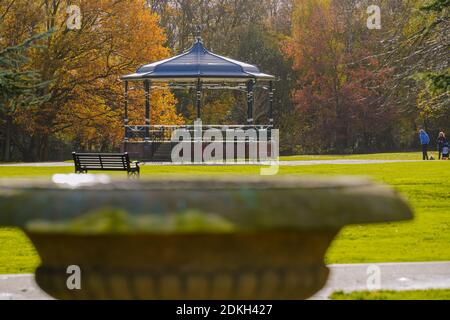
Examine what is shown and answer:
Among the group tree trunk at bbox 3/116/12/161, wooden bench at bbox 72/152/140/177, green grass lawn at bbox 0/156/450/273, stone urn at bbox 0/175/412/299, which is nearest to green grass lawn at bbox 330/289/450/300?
green grass lawn at bbox 0/156/450/273

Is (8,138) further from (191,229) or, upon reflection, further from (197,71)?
(191,229)

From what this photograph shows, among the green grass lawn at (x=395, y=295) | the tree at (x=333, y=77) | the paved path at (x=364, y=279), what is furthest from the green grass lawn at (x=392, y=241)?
the tree at (x=333, y=77)

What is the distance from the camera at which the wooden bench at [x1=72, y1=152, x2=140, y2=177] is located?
818 inches

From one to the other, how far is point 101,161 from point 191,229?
18.7m

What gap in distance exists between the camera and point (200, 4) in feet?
176

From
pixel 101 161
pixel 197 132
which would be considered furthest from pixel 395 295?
pixel 197 132

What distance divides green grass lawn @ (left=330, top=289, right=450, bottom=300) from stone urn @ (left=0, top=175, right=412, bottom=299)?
3918 mm

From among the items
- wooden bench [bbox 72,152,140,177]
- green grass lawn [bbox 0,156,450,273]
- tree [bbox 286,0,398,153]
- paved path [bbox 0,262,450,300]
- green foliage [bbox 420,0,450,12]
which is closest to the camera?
paved path [bbox 0,262,450,300]

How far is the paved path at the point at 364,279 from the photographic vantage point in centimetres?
723

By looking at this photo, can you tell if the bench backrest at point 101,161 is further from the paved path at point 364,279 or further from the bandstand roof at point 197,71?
the bandstand roof at point 197,71

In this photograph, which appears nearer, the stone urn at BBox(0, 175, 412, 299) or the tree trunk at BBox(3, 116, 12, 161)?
the stone urn at BBox(0, 175, 412, 299)

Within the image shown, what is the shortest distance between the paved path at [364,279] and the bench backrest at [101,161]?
12.5m

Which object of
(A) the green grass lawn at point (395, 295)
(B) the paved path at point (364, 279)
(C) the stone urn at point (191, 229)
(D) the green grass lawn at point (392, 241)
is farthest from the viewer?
(D) the green grass lawn at point (392, 241)

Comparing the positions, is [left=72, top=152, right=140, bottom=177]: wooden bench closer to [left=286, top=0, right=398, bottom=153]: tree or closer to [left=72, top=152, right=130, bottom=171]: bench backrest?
[left=72, top=152, right=130, bottom=171]: bench backrest
